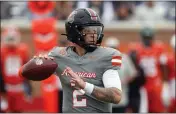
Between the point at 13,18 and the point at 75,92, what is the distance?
6.65 meters

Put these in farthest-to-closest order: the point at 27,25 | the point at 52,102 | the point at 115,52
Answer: the point at 27,25, the point at 52,102, the point at 115,52

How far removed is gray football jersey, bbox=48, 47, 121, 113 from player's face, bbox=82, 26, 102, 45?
0.30ft

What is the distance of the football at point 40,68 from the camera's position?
436cm

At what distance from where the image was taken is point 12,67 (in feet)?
29.5

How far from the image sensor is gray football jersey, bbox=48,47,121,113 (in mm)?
4328

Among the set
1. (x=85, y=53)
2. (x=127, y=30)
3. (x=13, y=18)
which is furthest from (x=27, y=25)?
(x=85, y=53)

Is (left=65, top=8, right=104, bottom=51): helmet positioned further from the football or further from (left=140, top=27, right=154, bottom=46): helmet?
(left=140, top=27, right=154, bottom=46): helmet

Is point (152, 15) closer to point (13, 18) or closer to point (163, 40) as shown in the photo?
point (163, 40)

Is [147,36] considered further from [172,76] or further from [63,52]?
[63,52]

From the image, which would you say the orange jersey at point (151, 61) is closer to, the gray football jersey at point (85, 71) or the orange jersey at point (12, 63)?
the orange jersey at point (12, 63)

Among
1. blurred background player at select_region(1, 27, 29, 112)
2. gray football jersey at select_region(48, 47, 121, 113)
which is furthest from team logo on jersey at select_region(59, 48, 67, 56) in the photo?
blurred background player at select_region(1, 27, 29, 112)

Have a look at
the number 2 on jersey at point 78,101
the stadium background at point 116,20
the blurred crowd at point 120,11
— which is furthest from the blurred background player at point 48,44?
the number 2 on jersey at point 78,101

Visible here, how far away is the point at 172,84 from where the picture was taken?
880cm

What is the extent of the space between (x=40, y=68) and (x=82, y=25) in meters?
0.38
